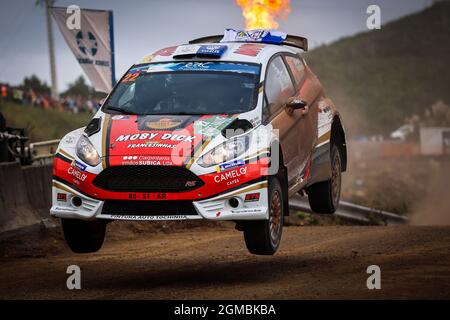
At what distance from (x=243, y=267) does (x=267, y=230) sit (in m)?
1.74

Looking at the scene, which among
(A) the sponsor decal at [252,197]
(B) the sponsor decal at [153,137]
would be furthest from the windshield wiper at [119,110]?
(A) the sponsor decal at [252,197]

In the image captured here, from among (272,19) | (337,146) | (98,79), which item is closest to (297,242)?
(337,146)

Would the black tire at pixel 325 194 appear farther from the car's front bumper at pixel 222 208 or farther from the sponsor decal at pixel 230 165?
the sponsor decal at pixel 230 165

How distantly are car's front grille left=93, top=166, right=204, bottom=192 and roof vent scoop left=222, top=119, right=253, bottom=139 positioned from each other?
24.1 inches

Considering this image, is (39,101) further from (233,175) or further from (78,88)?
(233,175)

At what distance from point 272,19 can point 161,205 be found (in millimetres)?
5693

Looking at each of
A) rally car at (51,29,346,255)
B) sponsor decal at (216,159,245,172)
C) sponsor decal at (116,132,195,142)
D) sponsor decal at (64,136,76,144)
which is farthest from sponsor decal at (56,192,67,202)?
sponsor decal at (216,159,245,172)

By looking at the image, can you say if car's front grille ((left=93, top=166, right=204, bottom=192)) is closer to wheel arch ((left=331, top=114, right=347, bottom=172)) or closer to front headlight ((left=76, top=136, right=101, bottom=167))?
front headlight ((left=76, top=136, right=101, bottom=167))

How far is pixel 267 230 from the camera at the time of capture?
1077cm

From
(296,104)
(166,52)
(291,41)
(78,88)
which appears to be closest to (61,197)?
(166,52)

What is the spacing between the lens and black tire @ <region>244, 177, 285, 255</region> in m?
10.7

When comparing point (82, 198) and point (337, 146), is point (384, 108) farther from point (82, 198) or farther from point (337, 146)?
point (82, 198)

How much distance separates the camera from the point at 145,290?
10742 millimetres

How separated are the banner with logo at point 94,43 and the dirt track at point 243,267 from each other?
11.8 feet
